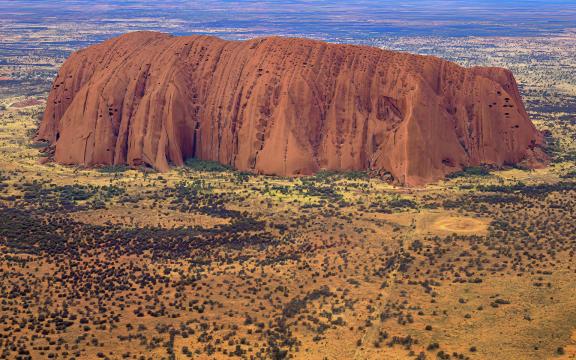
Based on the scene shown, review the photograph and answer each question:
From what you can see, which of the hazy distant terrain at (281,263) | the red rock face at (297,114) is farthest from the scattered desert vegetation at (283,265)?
the red rock face at (297,114)

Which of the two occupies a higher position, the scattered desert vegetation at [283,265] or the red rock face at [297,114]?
the red rock face at [297,114]

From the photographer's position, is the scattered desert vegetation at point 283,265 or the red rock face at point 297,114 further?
the red rock face at point 297,114

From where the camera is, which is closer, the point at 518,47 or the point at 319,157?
the point at 319,157

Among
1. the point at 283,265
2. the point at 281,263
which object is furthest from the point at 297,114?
the point at 283,265

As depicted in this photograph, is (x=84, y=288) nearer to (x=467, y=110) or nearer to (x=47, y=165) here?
(x=47, y=165)

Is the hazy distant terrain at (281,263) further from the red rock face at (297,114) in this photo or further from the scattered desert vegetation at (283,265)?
the red rock face at (297,114)

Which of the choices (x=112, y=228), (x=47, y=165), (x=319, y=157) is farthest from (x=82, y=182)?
(x=319, y=157)

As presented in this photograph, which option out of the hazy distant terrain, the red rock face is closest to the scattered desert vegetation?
the hazy distant terrain

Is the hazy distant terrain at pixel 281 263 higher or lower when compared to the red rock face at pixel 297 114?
lower

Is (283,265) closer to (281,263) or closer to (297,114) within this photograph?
(281,263)
